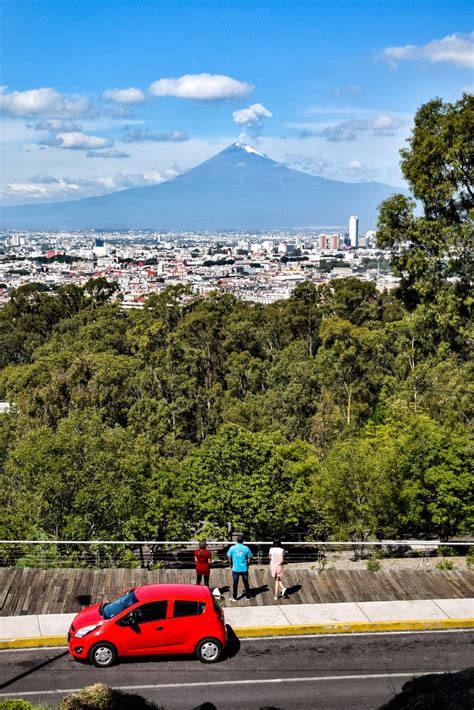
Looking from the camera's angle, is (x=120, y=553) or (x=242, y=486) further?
(x=242, y=486)

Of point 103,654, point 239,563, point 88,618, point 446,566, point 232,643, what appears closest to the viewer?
point 103,654

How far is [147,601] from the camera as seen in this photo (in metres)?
11.3

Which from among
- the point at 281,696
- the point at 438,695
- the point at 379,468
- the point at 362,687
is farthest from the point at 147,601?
the point at 379,468

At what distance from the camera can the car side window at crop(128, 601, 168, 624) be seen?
11.2 metres

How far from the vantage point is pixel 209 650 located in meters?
11.3

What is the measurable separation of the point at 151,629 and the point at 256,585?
3.29m

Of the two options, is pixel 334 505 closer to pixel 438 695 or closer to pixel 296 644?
pixel 296 644

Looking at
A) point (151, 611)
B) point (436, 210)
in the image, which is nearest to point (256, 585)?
point (151, 611)

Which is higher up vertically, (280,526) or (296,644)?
(296,644)

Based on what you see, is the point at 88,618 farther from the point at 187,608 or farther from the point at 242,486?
the point at 242,486

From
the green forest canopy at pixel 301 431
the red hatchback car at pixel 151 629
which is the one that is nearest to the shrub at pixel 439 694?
the red hatchback car at pixel 151 629

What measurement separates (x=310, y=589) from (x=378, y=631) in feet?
5.51

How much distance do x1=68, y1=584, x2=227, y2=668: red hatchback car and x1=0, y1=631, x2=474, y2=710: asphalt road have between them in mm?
204

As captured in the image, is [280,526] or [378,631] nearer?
[378,631]
